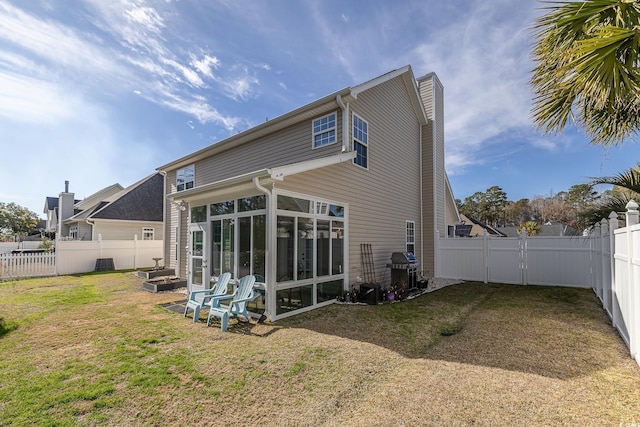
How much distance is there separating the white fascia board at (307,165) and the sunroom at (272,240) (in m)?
0.02

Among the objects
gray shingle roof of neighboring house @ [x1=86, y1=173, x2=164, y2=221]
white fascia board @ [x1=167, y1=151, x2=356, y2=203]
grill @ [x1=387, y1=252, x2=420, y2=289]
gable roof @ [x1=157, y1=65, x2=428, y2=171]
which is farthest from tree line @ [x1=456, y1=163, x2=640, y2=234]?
gray shingle roof of neighboring house @ [x1=86, y1=173, x2=164, y2=221]

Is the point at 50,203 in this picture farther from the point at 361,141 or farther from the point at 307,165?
the point at 307,165

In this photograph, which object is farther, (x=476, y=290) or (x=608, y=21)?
(x=476, y=290)

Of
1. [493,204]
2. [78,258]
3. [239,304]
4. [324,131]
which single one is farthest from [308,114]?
[493,204]

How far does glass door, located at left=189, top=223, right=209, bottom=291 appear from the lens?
8.20m

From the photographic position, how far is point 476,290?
1026 cm

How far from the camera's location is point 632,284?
3.94 meters

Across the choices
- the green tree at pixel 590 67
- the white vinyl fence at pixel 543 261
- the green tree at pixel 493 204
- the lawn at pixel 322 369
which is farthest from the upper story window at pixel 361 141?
the green tree at pixel 493 204

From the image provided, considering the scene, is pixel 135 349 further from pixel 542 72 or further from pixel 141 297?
pixel 542 72

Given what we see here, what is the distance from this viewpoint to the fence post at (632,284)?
3.94 m

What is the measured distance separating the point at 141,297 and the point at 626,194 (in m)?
11.9

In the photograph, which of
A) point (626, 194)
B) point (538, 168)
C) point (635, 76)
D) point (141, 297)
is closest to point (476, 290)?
point (626, 194)

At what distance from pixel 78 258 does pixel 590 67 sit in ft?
62.7

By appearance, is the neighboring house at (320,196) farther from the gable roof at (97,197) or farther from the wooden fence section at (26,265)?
the gable roof at (97,197)
